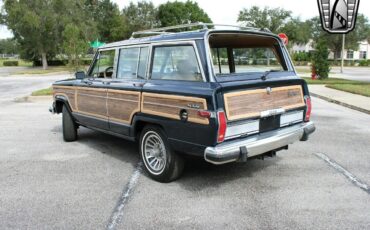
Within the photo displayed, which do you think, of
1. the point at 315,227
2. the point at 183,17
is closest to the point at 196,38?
the point at 315,227

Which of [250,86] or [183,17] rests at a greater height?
[183,17]

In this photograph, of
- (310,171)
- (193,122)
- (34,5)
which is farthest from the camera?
(34,5)

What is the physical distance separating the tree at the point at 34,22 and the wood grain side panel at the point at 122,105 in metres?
37.0

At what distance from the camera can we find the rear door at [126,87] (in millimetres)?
5270

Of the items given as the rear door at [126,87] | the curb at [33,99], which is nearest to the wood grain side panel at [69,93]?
the rear door at [126,87]

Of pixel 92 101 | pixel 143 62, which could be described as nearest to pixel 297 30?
pixel 92 101

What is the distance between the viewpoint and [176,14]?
75000mm

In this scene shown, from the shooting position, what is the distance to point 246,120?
449 cm

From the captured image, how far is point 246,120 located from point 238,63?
1.46 meters

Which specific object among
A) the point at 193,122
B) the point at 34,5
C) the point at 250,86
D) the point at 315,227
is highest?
the point at 34,5

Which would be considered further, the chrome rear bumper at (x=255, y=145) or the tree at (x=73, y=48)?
the tree at (x=73, y=48)

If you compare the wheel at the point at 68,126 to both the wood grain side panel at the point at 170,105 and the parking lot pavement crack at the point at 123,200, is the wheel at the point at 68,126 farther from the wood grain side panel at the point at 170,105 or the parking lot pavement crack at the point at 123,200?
the wood grain side panel at the point at 170,105

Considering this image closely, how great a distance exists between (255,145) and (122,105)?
6.89 feet

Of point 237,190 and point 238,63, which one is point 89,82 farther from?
point 237,190
